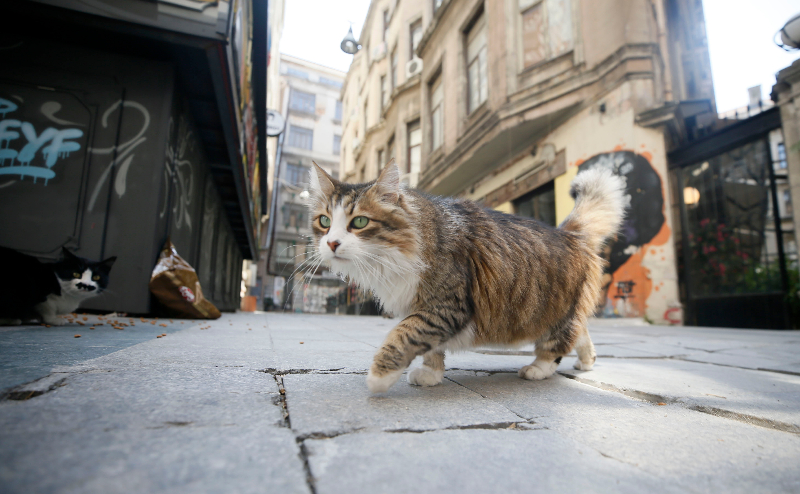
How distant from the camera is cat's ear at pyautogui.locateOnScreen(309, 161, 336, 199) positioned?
2199 mm

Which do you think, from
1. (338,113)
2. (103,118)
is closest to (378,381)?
(103,118)

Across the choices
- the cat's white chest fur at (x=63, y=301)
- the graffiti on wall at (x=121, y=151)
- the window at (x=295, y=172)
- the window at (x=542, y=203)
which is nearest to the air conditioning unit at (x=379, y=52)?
the window at (x=542, y=203)

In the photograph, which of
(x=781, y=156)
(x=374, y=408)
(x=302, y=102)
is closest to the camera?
(x=374, y=408)

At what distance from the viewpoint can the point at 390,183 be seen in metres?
2.14

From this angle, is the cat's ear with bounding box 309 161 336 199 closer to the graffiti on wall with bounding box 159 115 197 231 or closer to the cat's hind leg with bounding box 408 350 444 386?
the cat's hind leg with bounding box 408 350 444 386

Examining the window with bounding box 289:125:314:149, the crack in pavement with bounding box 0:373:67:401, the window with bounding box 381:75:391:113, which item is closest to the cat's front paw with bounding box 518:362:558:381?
the crack in pavement with bounding box 0:373:67:401

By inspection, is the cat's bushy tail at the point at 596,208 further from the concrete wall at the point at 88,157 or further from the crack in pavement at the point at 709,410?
the concrete wall at the point at 88,157

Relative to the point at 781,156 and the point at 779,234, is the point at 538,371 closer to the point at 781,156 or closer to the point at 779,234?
the point at 779,234

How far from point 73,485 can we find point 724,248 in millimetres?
9996

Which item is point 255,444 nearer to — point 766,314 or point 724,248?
point 766,314

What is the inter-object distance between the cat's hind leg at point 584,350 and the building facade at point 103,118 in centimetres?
434

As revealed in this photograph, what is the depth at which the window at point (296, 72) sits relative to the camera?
3486cm

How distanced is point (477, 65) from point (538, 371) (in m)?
11.4

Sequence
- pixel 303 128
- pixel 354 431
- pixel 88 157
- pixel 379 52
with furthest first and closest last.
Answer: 1. pixel 303 128
2. pixel 379 52
3. pixel 88 157
4. pixel 354 431
